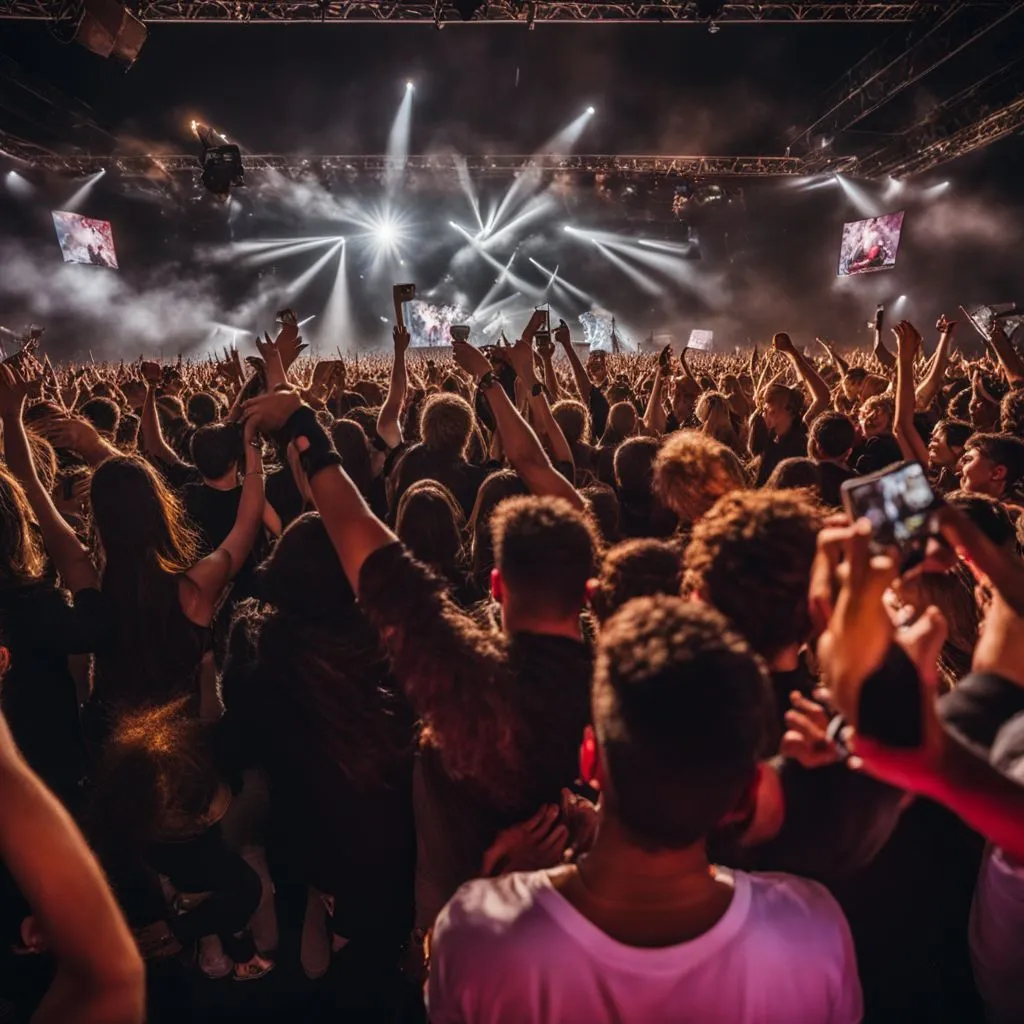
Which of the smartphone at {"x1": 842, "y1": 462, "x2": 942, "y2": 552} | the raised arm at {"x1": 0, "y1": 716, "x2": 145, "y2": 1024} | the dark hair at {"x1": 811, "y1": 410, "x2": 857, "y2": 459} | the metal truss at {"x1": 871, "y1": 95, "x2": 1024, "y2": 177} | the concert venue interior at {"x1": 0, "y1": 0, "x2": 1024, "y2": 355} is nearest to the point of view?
the raised arm at {"x1": 0, "y1": 716, "x2": 145, "y2": 1024}

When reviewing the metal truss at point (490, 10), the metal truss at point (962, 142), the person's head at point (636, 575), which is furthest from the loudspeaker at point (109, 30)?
the metal truss at point (962, 142)

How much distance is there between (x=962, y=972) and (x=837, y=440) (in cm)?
241

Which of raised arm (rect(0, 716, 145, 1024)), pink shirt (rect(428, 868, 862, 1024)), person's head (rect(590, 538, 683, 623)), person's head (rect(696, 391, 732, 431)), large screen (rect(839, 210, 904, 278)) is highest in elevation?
large screen (rect(839, 210, 904, 278))

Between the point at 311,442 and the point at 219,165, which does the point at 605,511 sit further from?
the point at 219,165

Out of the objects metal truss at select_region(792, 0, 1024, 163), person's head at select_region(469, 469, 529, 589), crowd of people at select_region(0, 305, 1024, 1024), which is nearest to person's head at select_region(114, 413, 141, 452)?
crowd of people at select_region(0, 305, 1024, 1024)

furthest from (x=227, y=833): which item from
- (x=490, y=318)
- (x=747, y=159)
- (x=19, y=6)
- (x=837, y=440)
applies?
(x=490, y=318)

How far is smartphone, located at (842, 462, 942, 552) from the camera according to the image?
111 centimetres

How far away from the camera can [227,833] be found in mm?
2523

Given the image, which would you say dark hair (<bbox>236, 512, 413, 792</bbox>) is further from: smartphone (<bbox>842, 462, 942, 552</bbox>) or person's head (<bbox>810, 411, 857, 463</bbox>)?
person's head (<bbox>810, 411, 857, 463</bbox>)

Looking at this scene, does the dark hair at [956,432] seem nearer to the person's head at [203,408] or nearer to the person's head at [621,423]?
the person's head at [621,423]

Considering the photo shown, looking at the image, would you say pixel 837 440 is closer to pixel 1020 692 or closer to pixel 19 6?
pixel 1020 692

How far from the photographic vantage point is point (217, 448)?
3.12 meters

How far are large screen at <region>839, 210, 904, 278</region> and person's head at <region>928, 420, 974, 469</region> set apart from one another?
16927 millimetres

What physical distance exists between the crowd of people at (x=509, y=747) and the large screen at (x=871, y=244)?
17978mm
